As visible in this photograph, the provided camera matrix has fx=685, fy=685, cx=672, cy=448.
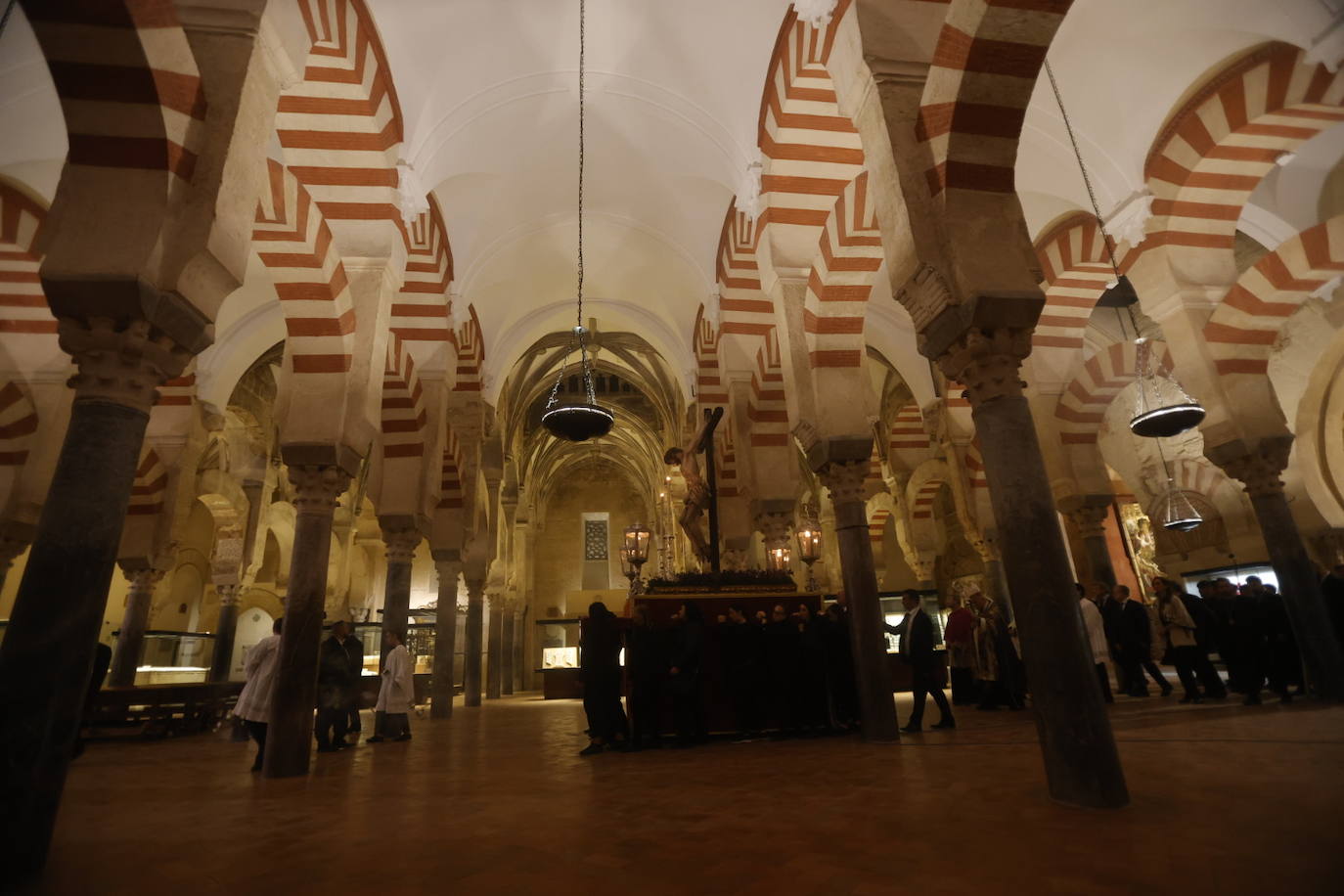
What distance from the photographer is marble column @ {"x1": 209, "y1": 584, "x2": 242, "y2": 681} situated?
1082cm

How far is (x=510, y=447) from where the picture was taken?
16.9 meters

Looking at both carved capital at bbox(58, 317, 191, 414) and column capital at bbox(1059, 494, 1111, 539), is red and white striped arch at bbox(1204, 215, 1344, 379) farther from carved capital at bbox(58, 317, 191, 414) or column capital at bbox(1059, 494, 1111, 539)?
carved capital at bbox(58, 317, 191, 414)

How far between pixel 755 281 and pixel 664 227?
198 cm

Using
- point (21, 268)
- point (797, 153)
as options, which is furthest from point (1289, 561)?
point (21, 268)

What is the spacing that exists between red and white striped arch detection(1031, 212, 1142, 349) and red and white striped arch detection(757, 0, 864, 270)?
297cm

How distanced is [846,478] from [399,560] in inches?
204

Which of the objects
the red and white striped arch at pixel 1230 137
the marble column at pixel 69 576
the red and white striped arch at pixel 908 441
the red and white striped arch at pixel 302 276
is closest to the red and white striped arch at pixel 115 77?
the marble column at pixel 69 576

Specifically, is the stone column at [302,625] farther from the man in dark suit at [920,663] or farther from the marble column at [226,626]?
the marble column at [226,626]

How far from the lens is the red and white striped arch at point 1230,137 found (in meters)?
5.37

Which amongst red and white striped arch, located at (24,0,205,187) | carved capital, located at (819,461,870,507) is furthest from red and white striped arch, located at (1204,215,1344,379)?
red and white striped arch, located at (24,0,205,187)

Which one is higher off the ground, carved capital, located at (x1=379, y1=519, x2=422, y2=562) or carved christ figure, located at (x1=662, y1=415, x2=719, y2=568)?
carved christ figure, located at (x1=662, y1=415, x2=719, y2=568)

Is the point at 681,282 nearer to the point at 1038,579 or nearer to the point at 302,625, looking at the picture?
the point at 302,625

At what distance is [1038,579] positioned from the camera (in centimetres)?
275

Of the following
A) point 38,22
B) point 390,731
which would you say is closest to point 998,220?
point 38,22
